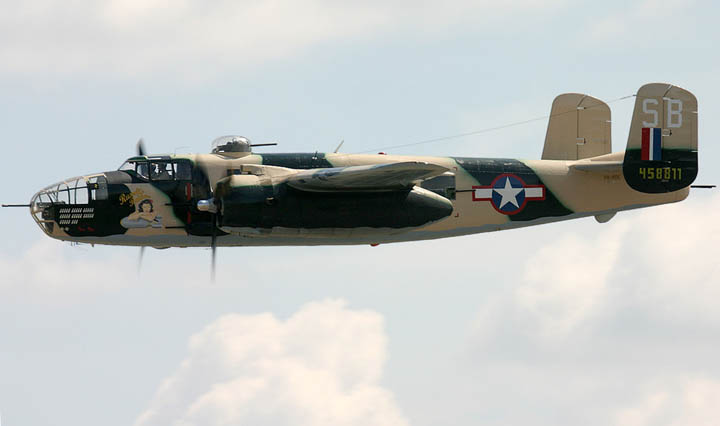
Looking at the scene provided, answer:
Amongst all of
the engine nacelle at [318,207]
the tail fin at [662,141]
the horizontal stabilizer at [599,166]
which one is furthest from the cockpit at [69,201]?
the tail fin at [662,141]

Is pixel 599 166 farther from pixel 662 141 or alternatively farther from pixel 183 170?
pixel 183 170

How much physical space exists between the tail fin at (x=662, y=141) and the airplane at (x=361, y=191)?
0.03m

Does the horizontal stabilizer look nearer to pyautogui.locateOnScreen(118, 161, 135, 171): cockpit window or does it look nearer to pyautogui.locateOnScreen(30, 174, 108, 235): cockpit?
pyautogui.locateOnScreen(118, 161, 135, 171): cockpit window

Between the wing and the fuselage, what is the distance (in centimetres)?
29

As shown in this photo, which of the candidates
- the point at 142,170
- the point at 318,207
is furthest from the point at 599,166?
the point at 142,170

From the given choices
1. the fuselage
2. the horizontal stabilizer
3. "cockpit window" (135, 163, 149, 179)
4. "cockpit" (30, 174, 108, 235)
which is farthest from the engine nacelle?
the horizontal stabilizer

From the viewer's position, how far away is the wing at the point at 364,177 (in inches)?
1176

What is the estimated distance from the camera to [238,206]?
99.0ft

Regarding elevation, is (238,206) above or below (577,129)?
below

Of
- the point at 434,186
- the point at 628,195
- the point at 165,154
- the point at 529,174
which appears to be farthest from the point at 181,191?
the point at 628,195

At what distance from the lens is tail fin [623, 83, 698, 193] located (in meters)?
34.1

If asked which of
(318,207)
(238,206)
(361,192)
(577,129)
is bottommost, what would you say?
(318,207)

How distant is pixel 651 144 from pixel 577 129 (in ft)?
8.08

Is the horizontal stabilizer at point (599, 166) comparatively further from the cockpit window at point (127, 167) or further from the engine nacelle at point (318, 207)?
the cockpit window at point (127, 167)
